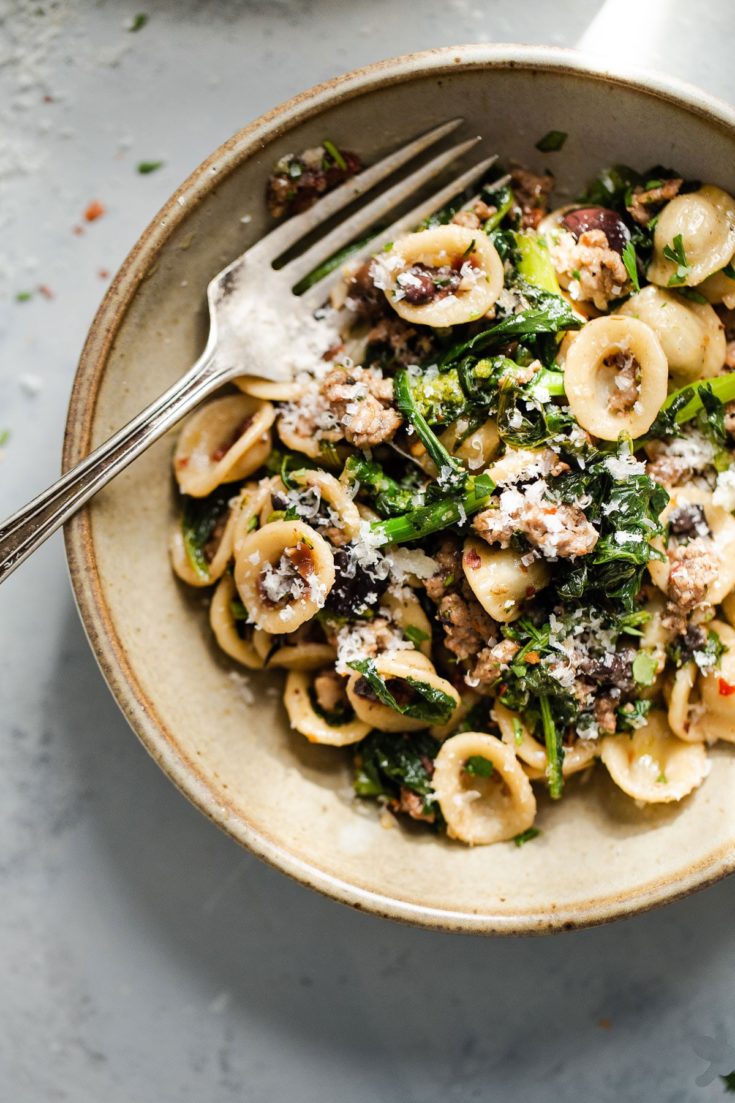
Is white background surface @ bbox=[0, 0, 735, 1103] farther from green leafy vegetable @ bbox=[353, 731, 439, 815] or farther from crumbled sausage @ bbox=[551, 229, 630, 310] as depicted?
crumbled sausage @ bbox=[551, 229, 630, 310]

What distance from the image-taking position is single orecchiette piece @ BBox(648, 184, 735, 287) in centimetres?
272

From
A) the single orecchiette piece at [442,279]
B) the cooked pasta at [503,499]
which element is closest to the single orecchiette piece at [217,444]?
the cooked pasta at [503,499]

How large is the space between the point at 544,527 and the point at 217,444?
3.45 feet

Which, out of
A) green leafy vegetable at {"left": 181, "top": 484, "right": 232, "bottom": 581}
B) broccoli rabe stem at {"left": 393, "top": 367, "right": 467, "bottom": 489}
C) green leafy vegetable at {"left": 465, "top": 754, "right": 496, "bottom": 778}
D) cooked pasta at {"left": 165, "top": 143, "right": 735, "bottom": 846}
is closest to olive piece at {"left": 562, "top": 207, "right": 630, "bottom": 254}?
cooked pasta at {"left": 165, "top": 143, "right": 735, "bottom": 846}

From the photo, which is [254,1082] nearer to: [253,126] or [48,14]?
[253,126]

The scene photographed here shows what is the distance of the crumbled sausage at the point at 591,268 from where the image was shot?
8.98 feet

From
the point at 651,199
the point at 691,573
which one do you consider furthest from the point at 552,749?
the point at 651,199

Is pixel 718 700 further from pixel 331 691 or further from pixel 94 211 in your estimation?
pixel 94 211

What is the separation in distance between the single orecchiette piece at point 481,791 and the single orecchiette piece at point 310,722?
0.88 ft

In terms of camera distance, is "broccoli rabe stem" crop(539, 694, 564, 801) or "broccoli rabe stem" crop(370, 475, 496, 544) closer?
"broccoli rabe stem" crop(370, 475, 496, 544)

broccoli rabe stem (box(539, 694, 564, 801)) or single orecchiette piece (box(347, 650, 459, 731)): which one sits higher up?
single orecchiette piece (box(347, 650, 459, 731))

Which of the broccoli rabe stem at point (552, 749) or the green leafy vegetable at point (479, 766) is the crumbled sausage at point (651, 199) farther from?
the green leafy vegetable at point (479, 766)

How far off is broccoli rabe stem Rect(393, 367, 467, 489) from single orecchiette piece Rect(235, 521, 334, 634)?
15.2 inches

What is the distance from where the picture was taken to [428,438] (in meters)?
2.71
